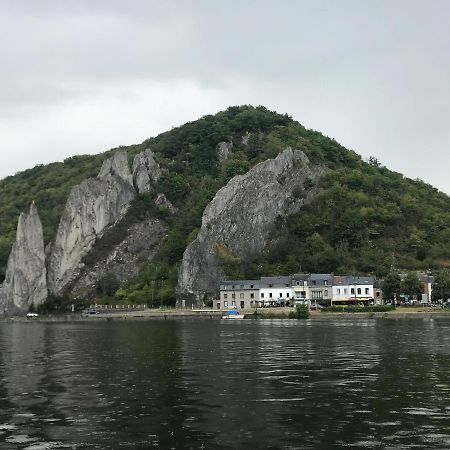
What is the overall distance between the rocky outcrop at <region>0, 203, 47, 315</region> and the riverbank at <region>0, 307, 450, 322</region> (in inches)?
291

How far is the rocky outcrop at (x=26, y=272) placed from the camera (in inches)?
6255

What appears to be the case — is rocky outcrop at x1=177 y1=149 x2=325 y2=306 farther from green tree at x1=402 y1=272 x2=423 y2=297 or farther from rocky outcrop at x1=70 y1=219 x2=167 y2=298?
green tree at x1=402 y1=272 x2=423 y2=297

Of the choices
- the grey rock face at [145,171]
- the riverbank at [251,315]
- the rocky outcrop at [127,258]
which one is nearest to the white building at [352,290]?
the riverbank at [251,315]

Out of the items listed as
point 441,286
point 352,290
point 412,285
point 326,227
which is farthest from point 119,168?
point 441,286

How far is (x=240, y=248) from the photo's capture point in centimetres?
14325

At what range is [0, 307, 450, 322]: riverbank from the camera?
9550 cm

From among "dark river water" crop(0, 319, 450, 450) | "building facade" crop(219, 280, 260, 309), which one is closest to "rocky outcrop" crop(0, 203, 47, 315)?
"building facade" crop(219, 280, 260, 309)

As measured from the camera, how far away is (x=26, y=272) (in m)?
161

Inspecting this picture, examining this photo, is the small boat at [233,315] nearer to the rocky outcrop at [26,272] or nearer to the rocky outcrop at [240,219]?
the rocky outcrop at [240,219]

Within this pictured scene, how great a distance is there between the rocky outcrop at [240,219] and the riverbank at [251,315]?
12.5m

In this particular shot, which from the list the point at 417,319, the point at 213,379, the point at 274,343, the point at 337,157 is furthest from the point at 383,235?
the point at 213,379

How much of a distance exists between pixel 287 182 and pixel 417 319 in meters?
72.4

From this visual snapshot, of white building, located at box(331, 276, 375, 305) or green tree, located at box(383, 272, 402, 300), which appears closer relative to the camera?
green tree, located at box(383, 272, 402, 300)

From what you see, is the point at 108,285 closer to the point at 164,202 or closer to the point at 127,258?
the point at 127,258
